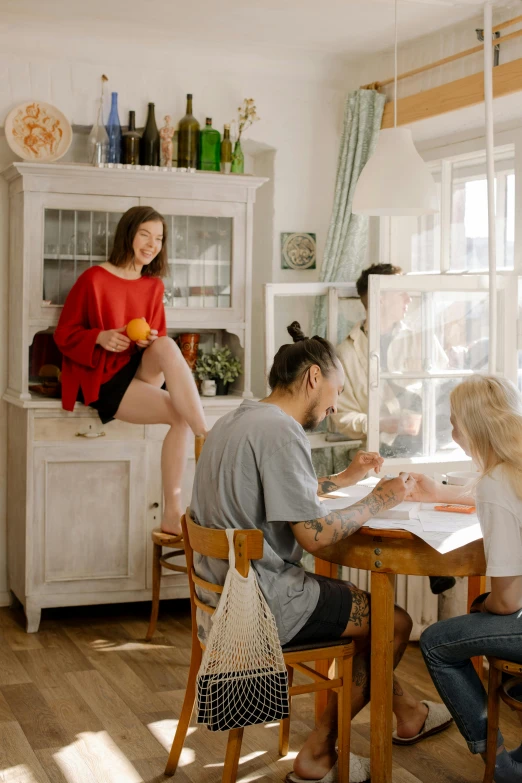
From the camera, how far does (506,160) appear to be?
4188mm

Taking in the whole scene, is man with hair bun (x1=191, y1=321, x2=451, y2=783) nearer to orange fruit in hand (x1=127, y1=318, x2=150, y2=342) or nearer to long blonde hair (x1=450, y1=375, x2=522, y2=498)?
long blonde hair (x1=450, y1=375, x2=522, y2=498)

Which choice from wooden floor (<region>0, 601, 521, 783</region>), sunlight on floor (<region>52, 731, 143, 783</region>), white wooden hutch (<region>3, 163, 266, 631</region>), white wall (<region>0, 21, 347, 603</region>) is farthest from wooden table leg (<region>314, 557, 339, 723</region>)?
white wall (<region>0, 21, 347, 603</region>)

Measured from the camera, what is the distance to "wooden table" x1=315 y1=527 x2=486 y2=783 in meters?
2.59

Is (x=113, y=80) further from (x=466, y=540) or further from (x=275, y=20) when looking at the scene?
(x=466, y=540)

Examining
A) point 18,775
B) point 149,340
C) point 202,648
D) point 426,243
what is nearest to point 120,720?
point 18,775

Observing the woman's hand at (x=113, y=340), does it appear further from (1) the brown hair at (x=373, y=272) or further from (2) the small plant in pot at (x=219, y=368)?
(1) the brown hair at (x=373, y=272)

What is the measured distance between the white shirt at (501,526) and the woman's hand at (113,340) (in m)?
2.14

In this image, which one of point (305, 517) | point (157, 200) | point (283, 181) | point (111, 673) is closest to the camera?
point (305, 517)

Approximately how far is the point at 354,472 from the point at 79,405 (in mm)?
1704

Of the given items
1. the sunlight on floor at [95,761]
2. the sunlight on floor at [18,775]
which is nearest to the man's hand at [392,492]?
the sunlight on floor at [95,761]

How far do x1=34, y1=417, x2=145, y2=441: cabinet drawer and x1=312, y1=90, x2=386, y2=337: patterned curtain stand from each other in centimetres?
105

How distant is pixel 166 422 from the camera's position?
4.33m

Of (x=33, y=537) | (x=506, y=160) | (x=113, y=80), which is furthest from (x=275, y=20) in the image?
(x=33, y=537)

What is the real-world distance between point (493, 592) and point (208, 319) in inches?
96.0
